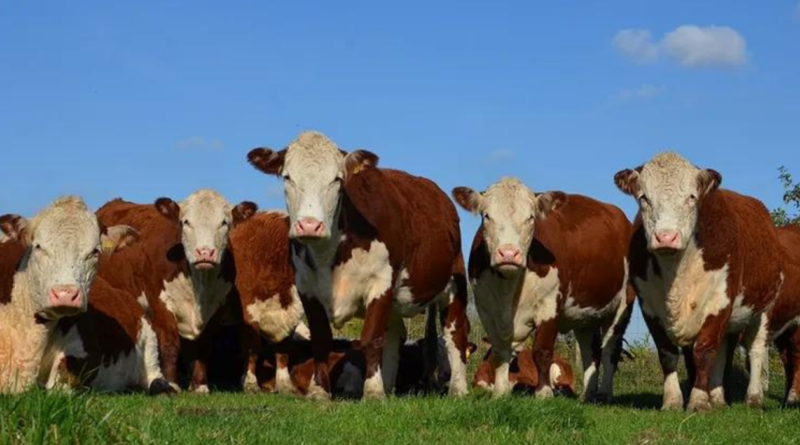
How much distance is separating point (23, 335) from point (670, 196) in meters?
6.57

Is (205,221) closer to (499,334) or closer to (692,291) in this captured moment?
(499,334)

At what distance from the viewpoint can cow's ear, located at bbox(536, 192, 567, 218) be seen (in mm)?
13914

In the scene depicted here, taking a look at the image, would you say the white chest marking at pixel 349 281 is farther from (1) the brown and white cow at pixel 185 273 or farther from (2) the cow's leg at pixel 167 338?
(2) the cow's leg at pixel 167 338

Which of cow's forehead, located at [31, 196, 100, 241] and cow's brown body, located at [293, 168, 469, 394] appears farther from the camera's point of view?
cow's brown body, located at [293, 168, 469, 394]

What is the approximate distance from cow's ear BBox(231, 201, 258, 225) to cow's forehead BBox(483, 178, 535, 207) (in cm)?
315

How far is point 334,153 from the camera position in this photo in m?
12.7

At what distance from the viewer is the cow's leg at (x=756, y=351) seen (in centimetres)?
1420

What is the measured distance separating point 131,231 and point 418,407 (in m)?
4.06

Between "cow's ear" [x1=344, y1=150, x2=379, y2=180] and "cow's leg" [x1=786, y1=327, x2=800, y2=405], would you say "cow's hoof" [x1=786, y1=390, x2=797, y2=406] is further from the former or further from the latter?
"cow's ear" [x1=344, y1=150, x2=379, y2=180]

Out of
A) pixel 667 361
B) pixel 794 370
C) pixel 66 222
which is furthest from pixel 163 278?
pixel 794 370

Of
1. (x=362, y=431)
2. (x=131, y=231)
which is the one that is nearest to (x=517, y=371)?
(x=131, y=231)

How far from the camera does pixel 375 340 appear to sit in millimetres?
12469

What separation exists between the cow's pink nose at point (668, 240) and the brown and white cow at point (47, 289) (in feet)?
18.0

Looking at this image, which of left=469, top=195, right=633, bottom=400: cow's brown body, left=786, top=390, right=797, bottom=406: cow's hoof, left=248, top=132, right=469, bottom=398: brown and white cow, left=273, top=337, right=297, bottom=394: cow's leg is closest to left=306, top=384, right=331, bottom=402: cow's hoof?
left=248, top=132, right=469, bottom=398: brown and white cow
